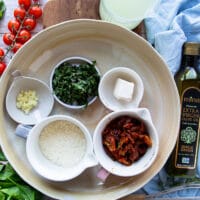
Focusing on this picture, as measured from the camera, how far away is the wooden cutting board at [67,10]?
4.39 ft

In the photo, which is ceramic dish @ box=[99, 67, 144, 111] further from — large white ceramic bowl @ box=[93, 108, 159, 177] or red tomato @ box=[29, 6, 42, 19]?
red tomato @ box=[29, 6, 42, 19]

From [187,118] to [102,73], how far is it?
0.29 meters

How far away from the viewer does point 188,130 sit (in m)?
1.33

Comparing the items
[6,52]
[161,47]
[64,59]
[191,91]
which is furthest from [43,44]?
[191,91]

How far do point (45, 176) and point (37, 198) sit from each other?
112 millimetres

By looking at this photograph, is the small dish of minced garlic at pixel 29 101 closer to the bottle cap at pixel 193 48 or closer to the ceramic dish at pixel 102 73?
the ceramic dish at pixel 102 73

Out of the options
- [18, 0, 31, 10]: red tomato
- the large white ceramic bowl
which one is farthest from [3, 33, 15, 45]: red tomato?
the large white ceramic bowl

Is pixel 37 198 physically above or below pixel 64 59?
below

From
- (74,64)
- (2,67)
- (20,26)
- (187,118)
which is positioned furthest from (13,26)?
(187,118)

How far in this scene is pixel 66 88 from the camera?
1283 mm

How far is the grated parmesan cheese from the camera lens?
1282 mm

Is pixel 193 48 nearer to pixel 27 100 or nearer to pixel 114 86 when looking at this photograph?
pixel 114 86

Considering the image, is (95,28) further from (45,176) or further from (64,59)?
(45,176)

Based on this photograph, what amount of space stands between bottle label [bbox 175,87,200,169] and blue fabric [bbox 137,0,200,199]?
64 millimetres
